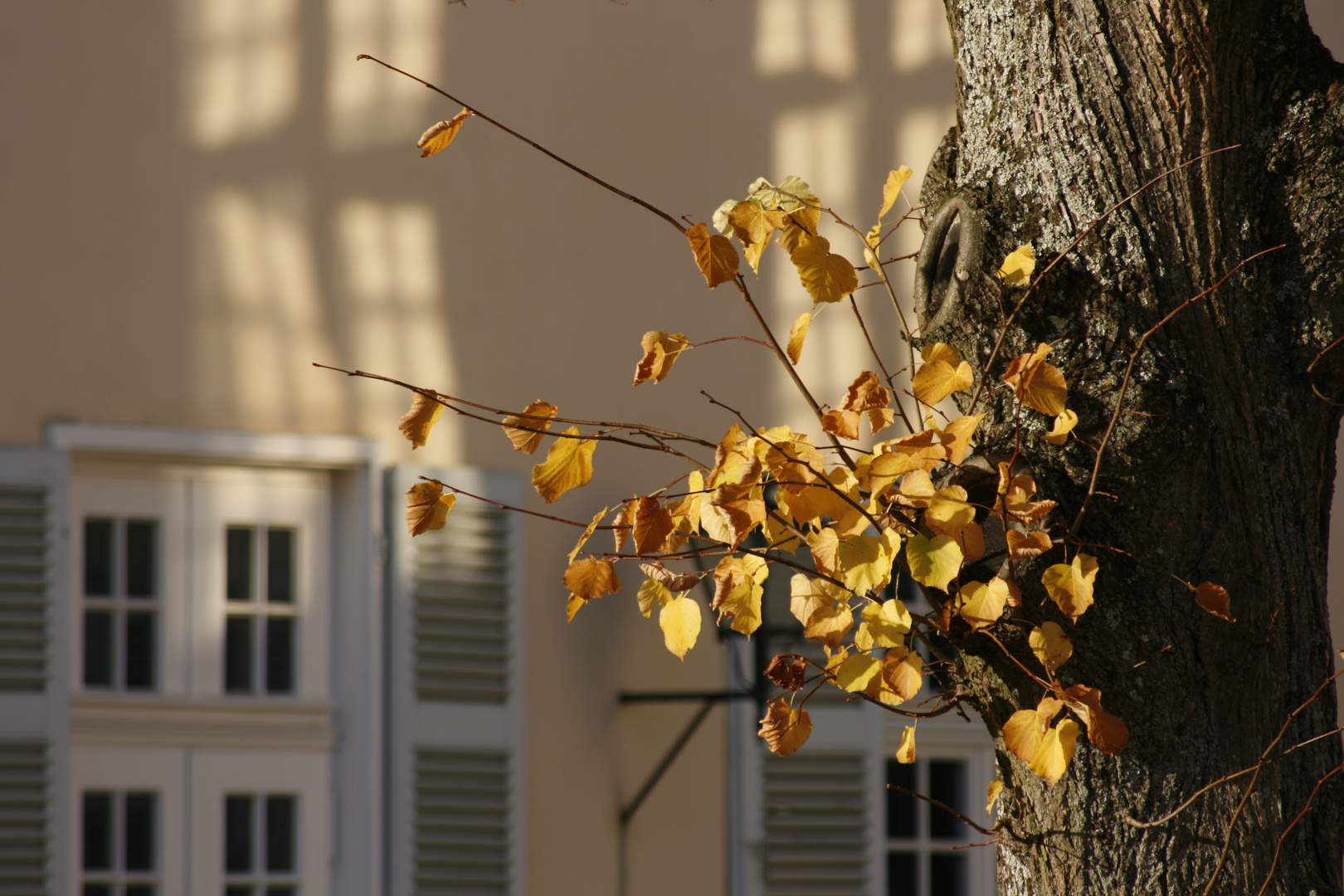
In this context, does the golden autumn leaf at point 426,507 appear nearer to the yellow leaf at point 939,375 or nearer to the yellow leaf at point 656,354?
the yellow leaf at point 656,354

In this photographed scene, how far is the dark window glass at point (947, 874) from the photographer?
19.7 ft

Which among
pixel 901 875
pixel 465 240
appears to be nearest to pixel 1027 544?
pixel 465 240

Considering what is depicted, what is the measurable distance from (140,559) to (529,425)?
3573mm

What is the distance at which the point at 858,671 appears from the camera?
5.50 ft

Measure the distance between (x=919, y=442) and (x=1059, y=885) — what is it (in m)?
0.52

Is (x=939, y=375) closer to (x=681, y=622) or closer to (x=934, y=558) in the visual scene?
(x=934, y=558)

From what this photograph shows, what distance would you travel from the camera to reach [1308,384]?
1.83 meters

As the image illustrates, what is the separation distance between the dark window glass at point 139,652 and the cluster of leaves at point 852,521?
3502 millimetres

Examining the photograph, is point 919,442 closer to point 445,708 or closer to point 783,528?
point 783,528

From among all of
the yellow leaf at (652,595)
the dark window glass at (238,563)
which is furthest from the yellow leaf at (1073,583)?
the dark window glass at (238,563)

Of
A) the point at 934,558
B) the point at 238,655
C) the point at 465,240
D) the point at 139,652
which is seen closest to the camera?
the point at 934,558

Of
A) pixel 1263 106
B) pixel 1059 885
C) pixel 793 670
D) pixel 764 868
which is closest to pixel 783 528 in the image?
pixel 793 670

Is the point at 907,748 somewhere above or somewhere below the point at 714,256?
below

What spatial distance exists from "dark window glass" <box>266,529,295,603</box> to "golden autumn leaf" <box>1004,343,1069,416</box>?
3901 mm
